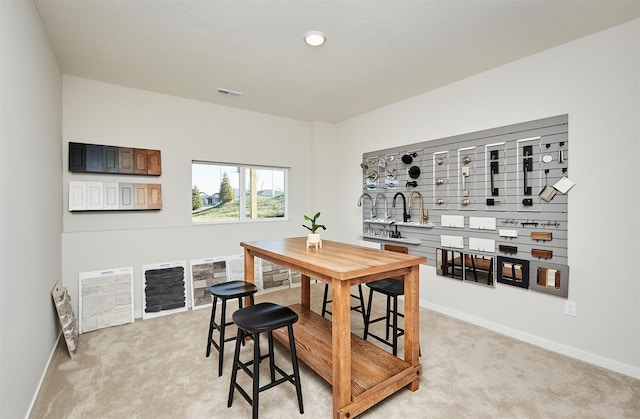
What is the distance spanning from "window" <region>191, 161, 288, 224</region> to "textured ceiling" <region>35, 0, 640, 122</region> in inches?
45.4

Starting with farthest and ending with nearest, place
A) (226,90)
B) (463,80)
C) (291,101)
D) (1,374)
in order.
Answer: (291,101)
(226,90)
(463,80)
(1,374)

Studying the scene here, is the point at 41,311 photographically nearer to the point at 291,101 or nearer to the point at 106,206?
the point at 106,206

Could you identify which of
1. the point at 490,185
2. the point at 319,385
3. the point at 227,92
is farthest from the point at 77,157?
the point at 490,185

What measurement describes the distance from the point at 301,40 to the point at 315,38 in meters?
0.13

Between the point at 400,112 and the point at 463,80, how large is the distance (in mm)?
875

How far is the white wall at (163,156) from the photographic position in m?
3.21

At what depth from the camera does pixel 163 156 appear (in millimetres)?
3693

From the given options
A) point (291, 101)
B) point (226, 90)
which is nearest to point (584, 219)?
point (291, 101)

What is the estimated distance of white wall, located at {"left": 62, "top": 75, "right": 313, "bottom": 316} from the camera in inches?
126

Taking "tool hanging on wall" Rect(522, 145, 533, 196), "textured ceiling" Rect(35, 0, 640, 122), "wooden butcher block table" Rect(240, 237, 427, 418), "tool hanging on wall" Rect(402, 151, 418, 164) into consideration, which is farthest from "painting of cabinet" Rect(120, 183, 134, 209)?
"tool hanging on wall" Rect(522, 145, 533, 196)

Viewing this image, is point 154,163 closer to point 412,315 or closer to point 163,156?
point 163,156

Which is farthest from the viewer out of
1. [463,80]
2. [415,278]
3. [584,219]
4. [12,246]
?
[463,80]

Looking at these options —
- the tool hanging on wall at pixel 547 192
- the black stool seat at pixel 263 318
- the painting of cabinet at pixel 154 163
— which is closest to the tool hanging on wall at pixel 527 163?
the tool hanging on wall at pixel 547 192

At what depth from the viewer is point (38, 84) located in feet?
7.26
